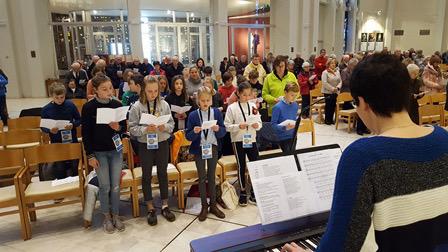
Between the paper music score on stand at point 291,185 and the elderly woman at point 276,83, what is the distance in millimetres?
4096

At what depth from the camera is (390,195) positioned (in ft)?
3.40

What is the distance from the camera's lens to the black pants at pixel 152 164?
4.11m

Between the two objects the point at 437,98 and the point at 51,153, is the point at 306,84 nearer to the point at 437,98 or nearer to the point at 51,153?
the point at 437,98

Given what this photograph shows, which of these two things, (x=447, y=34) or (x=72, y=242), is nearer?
(x=72, y=242)

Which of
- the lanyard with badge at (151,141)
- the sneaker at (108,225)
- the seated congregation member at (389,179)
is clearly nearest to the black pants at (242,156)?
the lanyard with badge at (151,141)

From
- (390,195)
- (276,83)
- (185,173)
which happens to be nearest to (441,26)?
(276,83)

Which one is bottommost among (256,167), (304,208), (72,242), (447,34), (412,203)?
(72,242)

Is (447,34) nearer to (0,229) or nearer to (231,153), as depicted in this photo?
(231,153)

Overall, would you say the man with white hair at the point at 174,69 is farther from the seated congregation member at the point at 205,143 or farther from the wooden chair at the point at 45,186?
the wooden chair at the point at 45,186

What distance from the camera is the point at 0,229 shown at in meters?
4.09

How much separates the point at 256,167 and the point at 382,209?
82 centimetres

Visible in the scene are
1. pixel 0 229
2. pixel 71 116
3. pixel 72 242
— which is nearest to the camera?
pixel 72 242

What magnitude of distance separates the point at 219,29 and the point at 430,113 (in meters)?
9.78

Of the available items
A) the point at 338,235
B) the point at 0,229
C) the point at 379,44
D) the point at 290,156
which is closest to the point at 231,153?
the point at 0,229
